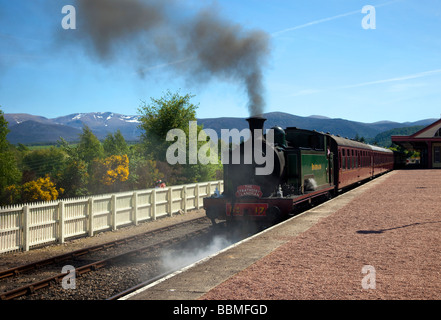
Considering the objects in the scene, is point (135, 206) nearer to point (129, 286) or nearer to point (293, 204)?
point (293, 204)

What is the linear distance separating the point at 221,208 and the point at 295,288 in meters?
6.57

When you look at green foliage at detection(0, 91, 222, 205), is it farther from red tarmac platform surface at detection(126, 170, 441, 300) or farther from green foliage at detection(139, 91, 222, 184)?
red tarmac platform surface at detection(126, 170, 441, 300)

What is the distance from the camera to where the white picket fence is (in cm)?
1055

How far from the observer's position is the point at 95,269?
8.76 m

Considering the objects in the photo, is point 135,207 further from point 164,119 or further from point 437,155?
point 437,155

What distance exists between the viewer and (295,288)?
5.99m

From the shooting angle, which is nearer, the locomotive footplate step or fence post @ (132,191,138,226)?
the locomotive footplate step

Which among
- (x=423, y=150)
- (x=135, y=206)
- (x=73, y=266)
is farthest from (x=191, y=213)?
(x=423, y=150)

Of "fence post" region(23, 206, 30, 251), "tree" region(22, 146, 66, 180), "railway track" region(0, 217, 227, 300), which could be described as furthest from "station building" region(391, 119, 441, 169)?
"fence post" region(23, 206, 30, 251)

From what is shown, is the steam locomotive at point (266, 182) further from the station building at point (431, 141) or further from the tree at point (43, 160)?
the station building at point (431, 141)

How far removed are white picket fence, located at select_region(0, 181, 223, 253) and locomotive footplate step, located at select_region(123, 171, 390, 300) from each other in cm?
562

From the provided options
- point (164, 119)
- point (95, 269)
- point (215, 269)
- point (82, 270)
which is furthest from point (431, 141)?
point (82, 270)

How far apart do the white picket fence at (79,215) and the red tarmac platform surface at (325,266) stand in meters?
5.70

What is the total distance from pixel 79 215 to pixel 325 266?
8400mm
